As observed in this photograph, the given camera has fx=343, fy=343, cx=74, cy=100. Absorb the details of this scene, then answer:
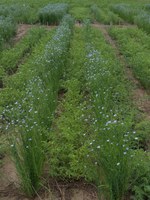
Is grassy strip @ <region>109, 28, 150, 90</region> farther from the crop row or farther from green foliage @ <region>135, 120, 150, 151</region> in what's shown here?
green foliage @ <region>135, 120, 150, 151</region>

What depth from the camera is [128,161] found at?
4152 mm

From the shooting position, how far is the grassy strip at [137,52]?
8.35 meters

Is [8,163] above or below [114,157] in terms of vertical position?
below

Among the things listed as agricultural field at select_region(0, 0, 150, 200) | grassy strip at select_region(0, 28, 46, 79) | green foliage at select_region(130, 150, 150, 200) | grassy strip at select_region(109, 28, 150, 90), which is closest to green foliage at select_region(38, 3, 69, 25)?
grassy strip at select_region(109, 28, 150, 90)

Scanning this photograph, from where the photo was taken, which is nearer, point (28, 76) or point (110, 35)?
point (28, 76)

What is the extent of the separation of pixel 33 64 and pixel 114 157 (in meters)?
5.26

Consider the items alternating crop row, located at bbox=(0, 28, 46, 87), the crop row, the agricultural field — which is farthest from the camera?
the crop row

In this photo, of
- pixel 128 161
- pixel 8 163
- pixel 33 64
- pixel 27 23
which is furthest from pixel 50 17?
pixel 128 161

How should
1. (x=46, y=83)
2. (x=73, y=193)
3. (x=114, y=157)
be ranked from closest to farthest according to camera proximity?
(x=114, y=157), (x=73, y=193), (x=46, y=83)

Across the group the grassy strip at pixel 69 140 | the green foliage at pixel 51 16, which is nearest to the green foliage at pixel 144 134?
the grassy strip at pixel 69 140

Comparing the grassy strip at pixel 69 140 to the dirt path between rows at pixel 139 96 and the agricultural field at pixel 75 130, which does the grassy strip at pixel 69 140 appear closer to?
the agricultural field at pixel 75 130

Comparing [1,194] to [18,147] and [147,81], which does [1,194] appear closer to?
[18,147]

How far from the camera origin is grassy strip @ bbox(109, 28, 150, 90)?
835cm

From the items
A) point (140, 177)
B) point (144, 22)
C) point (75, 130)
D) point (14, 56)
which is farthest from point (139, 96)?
point (144, 22)
